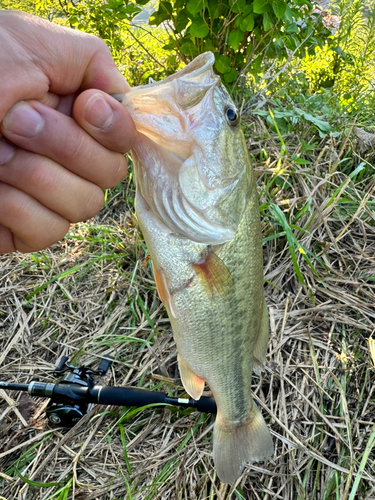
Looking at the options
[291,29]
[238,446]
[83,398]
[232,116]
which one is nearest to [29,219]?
[232,116]

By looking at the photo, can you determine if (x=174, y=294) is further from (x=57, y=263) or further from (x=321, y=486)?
(x=57, y=263)

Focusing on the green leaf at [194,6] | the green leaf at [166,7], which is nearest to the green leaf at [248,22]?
the green leaf at [194,6]

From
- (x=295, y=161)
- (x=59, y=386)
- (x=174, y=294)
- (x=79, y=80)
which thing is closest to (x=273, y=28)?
(x=295, y=161)

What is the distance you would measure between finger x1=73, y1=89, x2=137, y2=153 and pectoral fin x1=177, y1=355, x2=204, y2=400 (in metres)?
1.01

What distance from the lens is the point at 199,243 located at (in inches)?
58.8

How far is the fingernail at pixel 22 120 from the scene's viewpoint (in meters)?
1.15

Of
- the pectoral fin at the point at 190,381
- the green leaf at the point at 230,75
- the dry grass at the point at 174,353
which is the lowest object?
the dry grass at the point at 174,353

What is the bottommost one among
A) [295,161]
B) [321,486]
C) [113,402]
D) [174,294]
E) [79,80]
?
[321,486]

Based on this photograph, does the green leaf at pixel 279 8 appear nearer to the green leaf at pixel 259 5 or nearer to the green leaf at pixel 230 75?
the green leaf at pixel 259 5

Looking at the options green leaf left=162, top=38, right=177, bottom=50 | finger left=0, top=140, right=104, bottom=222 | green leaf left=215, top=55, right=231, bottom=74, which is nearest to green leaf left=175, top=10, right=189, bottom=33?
green leaf left=162, top=38, right=177, bottom=50

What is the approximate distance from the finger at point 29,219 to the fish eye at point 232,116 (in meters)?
0.73

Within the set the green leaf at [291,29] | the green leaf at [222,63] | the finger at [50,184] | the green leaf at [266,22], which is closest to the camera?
the finger at [50,184]

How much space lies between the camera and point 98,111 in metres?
1.21

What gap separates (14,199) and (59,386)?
1.21 metres
